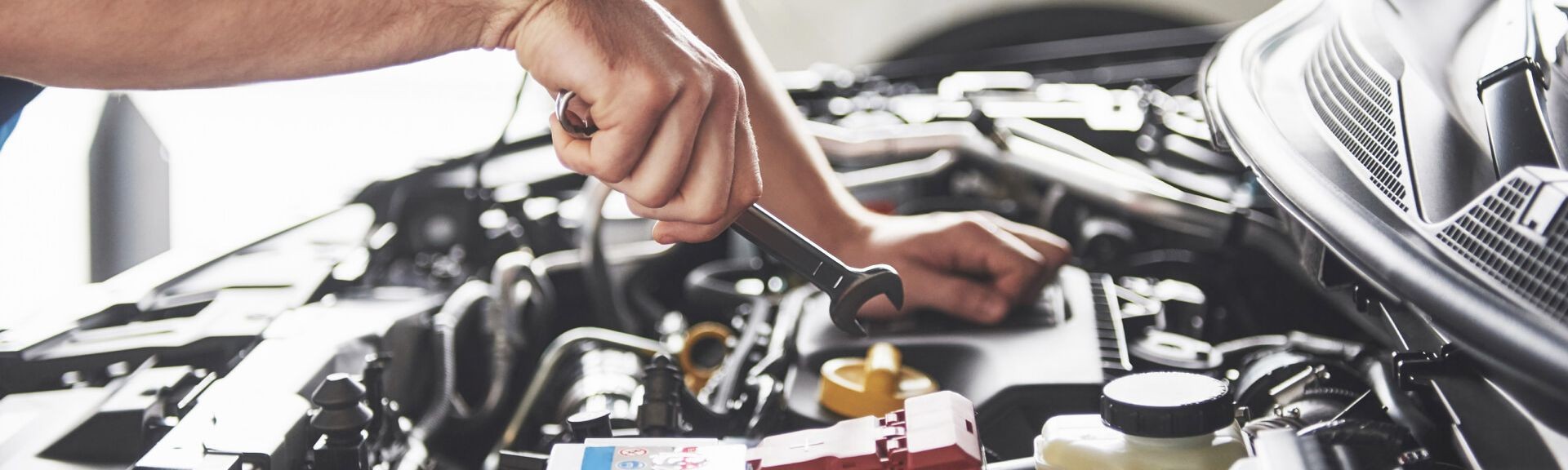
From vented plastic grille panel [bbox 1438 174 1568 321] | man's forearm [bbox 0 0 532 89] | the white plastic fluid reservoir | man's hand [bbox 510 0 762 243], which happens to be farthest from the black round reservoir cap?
man's forearm [bbox 0 0 532 89]

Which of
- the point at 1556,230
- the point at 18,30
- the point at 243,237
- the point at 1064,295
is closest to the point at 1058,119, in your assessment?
the point at 1064,295

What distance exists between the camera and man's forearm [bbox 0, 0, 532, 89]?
20.8 inches

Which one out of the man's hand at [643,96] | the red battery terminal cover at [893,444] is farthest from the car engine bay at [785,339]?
the man's hand at [643,96]

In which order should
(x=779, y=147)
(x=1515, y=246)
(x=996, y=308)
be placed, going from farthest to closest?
(x=779, y=147), (x=996, y=308), (x=1515, y=246)

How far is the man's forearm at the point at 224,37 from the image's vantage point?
0.53 meters

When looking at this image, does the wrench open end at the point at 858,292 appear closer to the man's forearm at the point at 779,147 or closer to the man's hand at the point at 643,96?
the man's hand at the point at 643,96

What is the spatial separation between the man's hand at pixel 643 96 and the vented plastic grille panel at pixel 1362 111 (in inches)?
13.3

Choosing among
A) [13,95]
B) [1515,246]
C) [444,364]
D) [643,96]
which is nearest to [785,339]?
[444,364]

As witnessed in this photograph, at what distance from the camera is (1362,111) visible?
668 mm

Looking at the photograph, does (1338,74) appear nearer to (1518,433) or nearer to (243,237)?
(1518,433)

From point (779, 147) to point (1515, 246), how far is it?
2.23ft

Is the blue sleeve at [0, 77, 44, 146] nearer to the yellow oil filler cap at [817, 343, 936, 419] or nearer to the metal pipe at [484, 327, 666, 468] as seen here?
the metal pipe at [484, 327, 666, 468]

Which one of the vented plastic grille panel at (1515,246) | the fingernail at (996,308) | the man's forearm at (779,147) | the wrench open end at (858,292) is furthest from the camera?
the man's forearm at (779,147)

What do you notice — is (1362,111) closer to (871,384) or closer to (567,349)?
(871,384)
